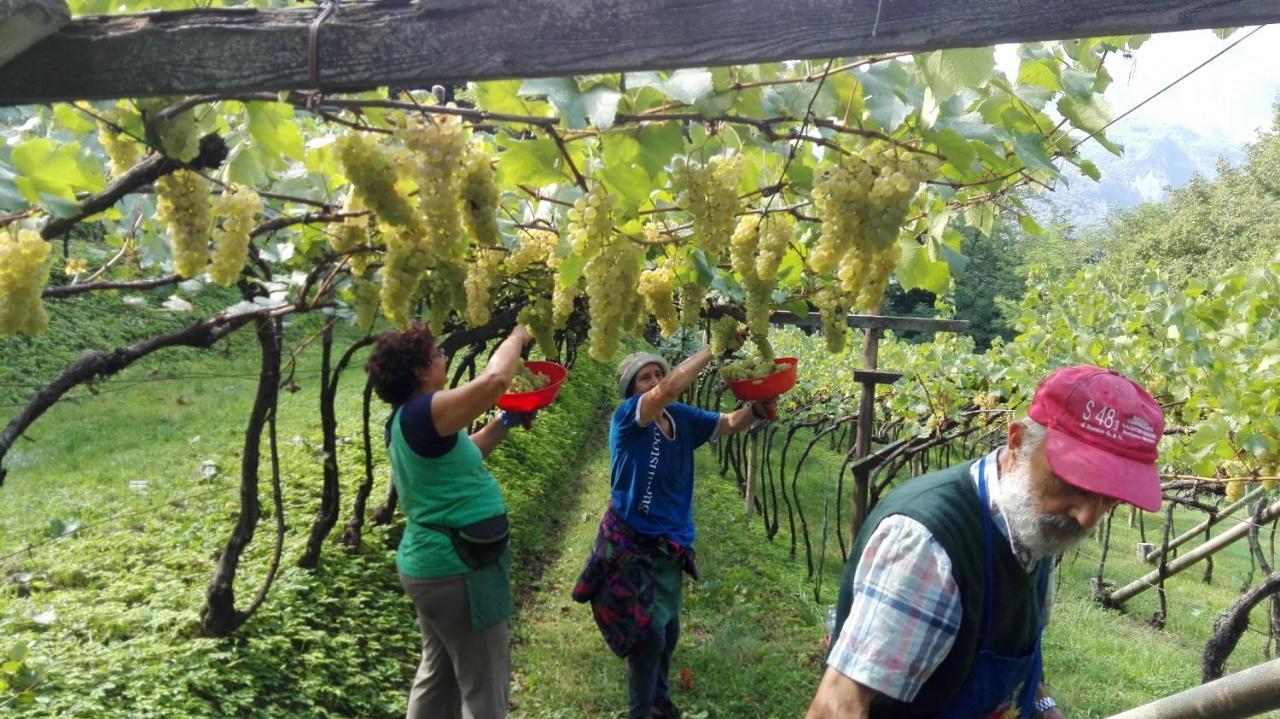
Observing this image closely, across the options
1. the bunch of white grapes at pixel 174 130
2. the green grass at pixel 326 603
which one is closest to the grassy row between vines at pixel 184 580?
the green grass at pixel 326 603

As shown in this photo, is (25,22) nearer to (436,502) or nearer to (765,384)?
(436,502)

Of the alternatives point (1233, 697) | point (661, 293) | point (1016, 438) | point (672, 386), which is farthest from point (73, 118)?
point (1233, 697)

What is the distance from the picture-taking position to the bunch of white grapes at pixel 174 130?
1.44 m

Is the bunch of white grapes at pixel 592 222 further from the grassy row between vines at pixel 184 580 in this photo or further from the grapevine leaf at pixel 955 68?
the grassy row between vines at pixel 184 580

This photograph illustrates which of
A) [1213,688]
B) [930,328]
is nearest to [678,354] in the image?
[930,328]

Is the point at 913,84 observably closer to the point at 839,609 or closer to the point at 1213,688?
the point at 839,609

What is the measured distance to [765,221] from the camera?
87.0 inches

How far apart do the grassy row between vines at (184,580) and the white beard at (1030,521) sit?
8.08 feet

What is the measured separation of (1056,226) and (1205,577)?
143ft

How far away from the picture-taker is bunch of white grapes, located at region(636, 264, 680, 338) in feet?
8.83

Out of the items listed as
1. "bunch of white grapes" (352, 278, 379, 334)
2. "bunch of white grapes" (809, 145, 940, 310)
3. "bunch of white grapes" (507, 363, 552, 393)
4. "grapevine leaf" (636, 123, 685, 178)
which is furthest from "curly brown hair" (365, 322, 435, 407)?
"bunch of white grapes" (809, 145, 940, 310)

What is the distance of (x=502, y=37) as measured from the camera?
113 centimetres

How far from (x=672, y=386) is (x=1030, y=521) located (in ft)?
6.89

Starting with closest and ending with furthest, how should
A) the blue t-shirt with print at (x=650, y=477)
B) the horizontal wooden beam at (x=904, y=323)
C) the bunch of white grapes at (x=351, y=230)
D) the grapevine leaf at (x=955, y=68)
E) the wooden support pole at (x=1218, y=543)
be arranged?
the grapevine leaf at (x=955, y=68) → the bunch of white grapes at (x=351, y=230) → the wooden support pole at (x=1218, y=543) → the blue t-shirt with print at (x=650, y=477) → the horizontal wooden beam at (x=904, y=323)
